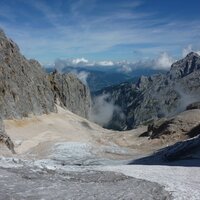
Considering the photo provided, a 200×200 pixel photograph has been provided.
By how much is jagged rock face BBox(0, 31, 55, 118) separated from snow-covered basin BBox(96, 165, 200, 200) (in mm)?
52310

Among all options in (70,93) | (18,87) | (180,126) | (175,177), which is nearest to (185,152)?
(175,177)

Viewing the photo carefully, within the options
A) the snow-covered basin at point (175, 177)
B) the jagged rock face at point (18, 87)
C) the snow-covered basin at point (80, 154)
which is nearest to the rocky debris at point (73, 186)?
the snow-covered basin at point (175, 177)

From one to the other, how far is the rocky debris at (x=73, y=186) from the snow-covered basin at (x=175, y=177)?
714mm

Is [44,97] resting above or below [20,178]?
above

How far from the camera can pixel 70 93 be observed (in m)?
162

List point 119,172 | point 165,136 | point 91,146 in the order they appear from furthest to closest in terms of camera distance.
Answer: point 165,136 < point 91,146 < point 119,172

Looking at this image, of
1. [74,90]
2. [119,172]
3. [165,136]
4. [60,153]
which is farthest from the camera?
[74,90]

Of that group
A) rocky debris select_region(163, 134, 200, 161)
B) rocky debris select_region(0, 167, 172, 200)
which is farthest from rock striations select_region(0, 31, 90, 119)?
rocky debris select_region(0, 167, 172, 200)

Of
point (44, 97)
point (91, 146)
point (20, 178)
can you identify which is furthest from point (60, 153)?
point (44, 97)

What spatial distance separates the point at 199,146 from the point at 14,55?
6224 cm

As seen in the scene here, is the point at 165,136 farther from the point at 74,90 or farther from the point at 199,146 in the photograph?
the point at 74,90

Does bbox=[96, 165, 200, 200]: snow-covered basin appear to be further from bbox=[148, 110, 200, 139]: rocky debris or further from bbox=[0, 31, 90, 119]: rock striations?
bbox=[0, 31, 90, 119]: rock striations

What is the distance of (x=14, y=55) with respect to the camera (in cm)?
9744

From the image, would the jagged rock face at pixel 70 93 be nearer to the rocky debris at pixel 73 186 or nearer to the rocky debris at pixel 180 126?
the rocky debris at pixel 180 126
